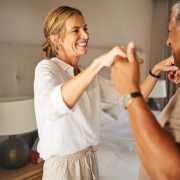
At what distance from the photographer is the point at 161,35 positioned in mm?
4285

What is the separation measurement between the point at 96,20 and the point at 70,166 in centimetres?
258

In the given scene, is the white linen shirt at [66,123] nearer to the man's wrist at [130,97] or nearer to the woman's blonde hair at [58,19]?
the woman's blonde hair at [58,19]

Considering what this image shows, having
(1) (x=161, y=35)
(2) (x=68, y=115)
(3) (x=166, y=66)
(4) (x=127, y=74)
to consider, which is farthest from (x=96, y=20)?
(4) (x=127, y=74)

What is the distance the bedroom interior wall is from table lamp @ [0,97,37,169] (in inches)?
15.7

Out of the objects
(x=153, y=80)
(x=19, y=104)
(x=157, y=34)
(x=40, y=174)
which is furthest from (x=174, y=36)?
(x=157, y=34)

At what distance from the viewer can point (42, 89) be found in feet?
2.48

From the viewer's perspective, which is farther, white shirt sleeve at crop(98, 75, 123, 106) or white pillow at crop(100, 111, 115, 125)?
white pillow at crop(100, 111, 115, 125)

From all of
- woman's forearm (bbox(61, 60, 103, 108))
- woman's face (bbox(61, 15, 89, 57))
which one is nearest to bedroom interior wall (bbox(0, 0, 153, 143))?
woman's face (bbox(61, 15, 89, 57))

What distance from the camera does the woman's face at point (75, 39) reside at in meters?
1.17

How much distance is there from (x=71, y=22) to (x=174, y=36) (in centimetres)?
60

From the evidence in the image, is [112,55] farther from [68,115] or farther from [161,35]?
[161,35]

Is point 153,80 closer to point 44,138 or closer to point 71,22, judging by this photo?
point 71,22

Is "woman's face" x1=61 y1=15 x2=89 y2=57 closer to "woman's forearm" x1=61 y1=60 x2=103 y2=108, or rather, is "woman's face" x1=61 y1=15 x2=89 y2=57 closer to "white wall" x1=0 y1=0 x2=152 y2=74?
"woman's forearm" x1=61 y1=60 x2=103 y2=108

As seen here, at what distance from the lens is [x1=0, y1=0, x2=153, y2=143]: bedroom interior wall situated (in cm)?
211
